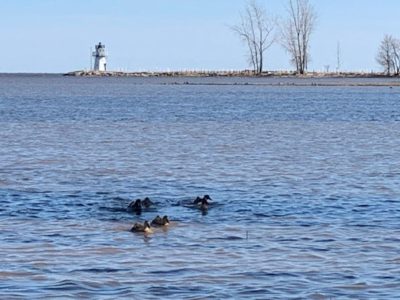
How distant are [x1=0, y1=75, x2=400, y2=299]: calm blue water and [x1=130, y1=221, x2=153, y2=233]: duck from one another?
0.21 m

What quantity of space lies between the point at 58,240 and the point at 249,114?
51462 mm

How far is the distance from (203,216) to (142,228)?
228cm

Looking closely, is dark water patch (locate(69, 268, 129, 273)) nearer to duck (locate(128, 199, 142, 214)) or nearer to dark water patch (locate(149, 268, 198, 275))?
dark water patch (locate(149, 268, 198, 275))

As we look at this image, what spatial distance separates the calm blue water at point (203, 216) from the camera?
1520 centimetres

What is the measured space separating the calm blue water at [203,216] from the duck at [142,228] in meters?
0.21

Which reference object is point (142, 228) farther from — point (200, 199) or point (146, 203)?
point (200, 199)

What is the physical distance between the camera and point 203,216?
21281 millimetres

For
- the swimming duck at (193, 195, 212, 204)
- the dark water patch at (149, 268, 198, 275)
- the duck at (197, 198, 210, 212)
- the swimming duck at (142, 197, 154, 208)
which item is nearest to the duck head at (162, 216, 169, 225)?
the duck at (197, 198, 210, 212)

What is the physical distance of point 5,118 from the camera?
202 ft

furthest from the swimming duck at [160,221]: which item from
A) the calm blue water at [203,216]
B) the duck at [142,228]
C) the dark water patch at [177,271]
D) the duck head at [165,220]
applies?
the dark water patch at [177,271]

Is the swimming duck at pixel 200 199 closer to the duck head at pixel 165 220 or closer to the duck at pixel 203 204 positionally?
the duck at pixel 203 204

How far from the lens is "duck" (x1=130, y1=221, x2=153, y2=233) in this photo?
63.2 feet

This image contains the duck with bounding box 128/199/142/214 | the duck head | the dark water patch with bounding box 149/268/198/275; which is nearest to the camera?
the dark water patch with bounding box 149/268/198/275

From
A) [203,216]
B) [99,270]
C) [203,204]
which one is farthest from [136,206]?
[99,270]
